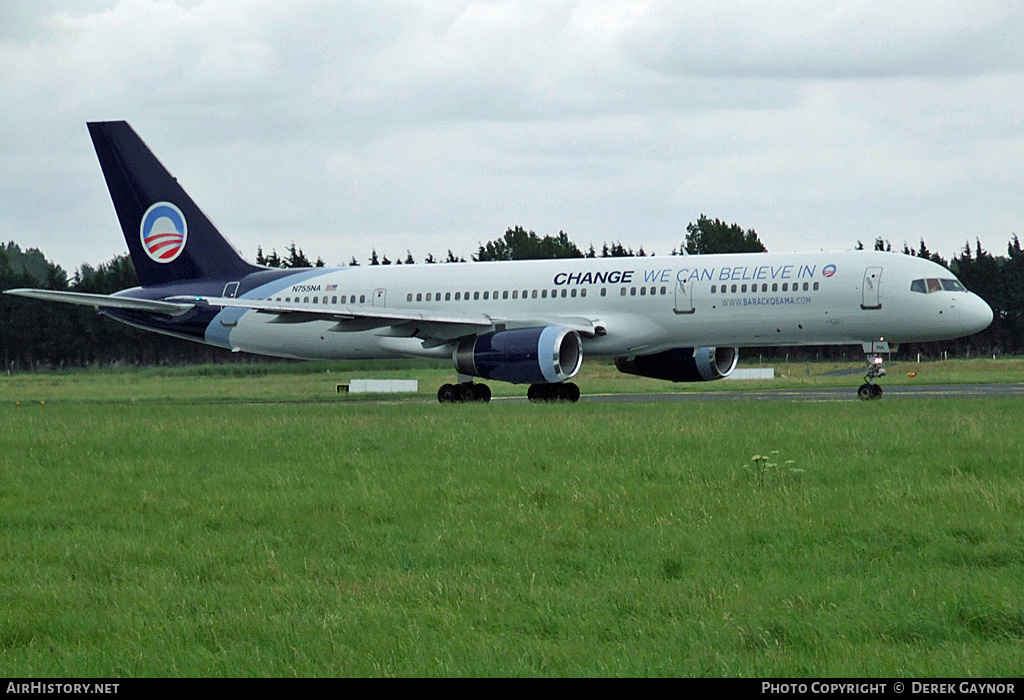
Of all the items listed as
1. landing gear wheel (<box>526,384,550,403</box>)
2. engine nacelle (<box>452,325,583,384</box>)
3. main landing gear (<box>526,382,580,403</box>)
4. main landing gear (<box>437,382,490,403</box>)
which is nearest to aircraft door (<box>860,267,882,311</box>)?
engine nacelle (<box>452,325,583,384</box>)

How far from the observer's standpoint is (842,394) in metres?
33.8

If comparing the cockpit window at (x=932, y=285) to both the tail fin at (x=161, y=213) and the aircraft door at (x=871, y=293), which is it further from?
the tail fin at (x=161, y=213)

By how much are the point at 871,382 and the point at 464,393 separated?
34.7 feet

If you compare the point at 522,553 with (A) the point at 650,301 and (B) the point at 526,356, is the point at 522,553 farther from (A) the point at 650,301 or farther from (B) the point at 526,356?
(A) the point at 650,301

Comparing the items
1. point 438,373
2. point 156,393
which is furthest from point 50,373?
point 438,373

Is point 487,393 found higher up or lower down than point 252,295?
lower down

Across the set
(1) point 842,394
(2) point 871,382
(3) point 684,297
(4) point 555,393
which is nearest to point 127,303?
(4) point 555,393

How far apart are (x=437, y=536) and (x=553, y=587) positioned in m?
2.06

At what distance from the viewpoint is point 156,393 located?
129 ft

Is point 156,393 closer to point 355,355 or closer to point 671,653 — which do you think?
point 355,355

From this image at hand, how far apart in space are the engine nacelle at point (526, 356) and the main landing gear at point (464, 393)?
78.6 inches

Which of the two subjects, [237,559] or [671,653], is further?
[237,559]

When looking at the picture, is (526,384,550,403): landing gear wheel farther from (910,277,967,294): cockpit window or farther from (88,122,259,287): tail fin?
(88,122,259,287): tail fin

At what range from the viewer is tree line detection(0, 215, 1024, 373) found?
6075 centimetres
